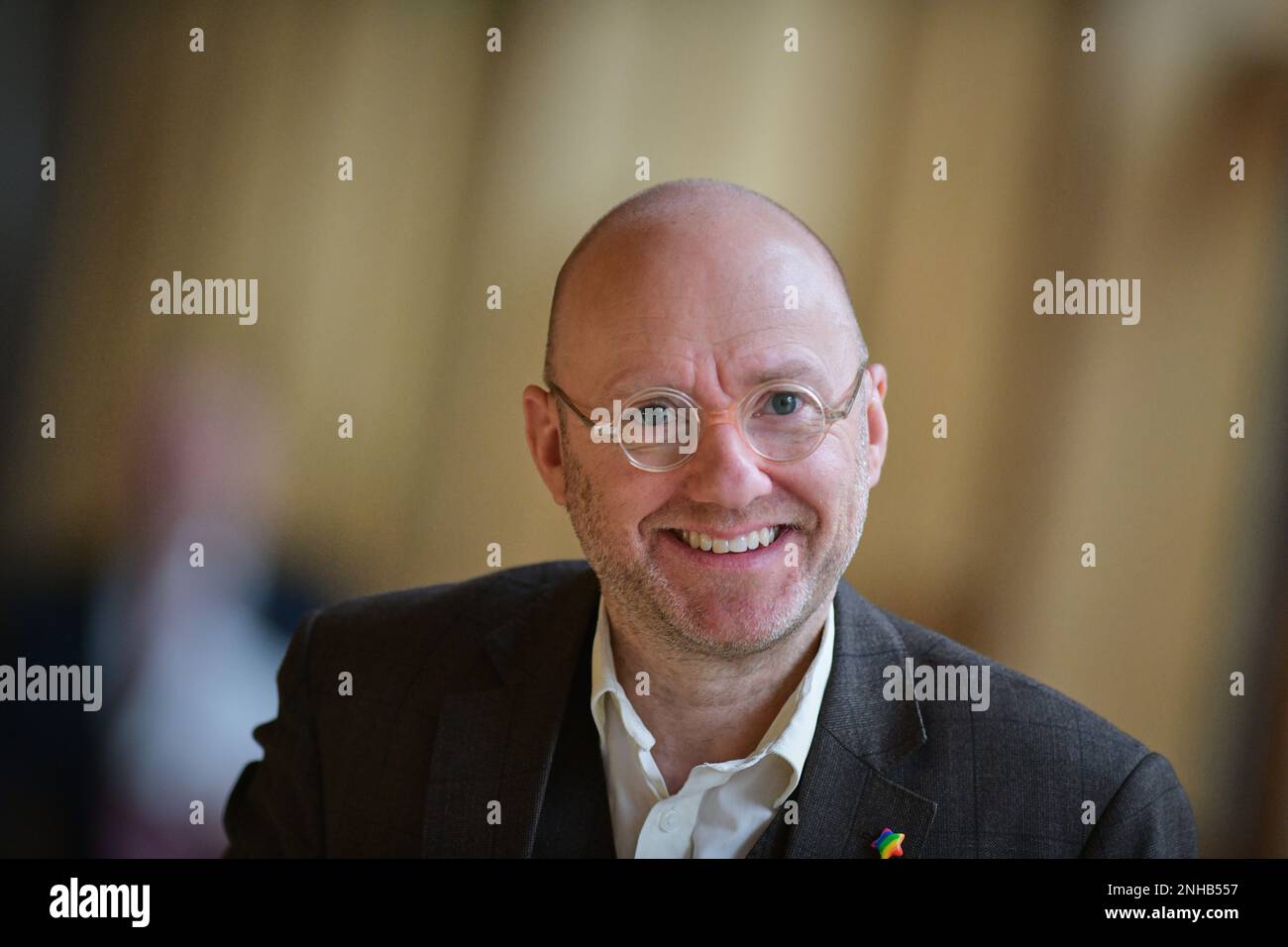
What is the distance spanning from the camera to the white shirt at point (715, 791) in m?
1.75

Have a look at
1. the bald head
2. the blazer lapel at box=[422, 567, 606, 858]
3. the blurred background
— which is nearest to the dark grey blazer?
the blazer lapel at box=[422, 567, 606, 858]

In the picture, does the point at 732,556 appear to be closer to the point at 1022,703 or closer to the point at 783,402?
the point at 783,402

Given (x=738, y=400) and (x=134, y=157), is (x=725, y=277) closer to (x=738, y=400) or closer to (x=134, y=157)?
(x=738, y=400)

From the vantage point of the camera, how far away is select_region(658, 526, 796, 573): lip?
167 centimetres

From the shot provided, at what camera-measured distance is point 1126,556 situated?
6.37ft

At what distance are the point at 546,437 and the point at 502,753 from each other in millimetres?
524

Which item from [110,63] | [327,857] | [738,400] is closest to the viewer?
[738,400]

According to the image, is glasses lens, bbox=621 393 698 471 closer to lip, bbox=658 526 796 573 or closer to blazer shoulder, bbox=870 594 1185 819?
lip, bbox=658 526 796 573

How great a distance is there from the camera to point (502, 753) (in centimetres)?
181
